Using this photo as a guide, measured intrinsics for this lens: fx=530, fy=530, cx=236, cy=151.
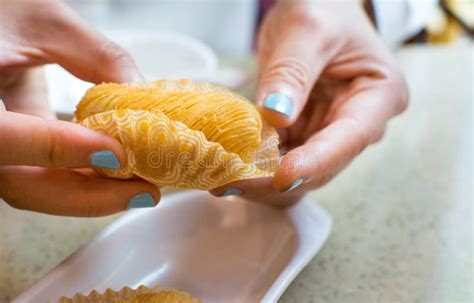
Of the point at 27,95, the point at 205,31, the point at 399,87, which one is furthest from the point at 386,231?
the point at 205,31

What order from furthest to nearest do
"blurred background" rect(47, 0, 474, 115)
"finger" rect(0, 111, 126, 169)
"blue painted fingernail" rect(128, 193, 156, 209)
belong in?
Answer: 1. "blurred background" rect(47, 0, 474, 115)
2. "blue painted fingernail" rect(128, 193, 156, 209)
3. "finger" rect(0, 111, 126, 169)

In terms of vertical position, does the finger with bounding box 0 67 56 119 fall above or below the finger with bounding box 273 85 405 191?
above

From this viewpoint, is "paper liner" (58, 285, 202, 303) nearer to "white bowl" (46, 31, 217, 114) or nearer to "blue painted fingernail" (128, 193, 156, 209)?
"blue painted fingernail" (128, 193, 156, 209)

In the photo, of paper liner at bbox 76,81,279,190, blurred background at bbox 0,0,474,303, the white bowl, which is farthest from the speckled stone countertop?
the white bowl

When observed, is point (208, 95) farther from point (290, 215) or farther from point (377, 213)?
point (377, 213)

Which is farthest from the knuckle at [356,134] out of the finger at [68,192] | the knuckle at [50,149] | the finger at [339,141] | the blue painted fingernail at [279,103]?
the knuckle at [50,149]

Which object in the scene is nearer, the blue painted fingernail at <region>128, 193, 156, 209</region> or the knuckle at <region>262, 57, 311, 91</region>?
the blue painted fingernail at <region>128, 193, 156, 209</region>

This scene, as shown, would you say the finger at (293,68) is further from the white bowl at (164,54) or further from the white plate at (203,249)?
the white bowl at (164,54)
